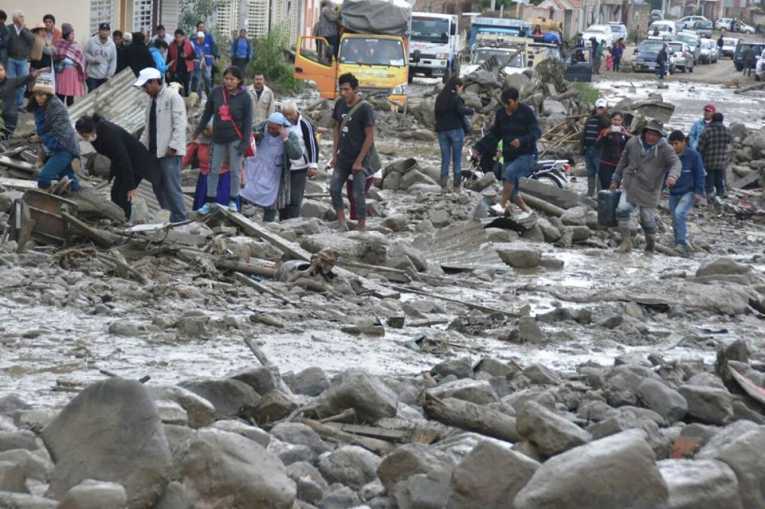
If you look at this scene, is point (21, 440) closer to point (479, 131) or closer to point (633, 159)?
point (633, 159)

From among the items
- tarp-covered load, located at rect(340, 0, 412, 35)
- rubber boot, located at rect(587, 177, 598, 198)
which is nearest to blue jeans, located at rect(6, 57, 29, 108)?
rubber boot, located at rect(587, 177, 598, 198)

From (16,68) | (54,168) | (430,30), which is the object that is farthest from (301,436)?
(430,30)

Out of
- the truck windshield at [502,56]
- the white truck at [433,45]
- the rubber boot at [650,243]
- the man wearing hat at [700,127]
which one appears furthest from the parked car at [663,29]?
the rubber boot at [650,243]

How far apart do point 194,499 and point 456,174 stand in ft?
42.2

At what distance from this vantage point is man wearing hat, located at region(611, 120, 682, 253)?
14773 mm

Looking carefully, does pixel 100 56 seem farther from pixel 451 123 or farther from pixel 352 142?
pixel 352 142

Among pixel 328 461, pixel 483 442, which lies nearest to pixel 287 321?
pixel 328 461

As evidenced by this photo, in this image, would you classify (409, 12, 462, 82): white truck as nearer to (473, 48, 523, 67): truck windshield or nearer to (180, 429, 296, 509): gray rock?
(473, 48, 523, 67): truck windshield

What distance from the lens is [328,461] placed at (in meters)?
6.50

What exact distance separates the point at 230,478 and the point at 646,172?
9971 mm

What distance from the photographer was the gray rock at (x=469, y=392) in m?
7.53

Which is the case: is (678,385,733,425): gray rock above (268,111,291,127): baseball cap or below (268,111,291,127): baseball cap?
below

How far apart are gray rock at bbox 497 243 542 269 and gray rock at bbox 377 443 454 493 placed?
25.1ft

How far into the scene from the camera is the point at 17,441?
6211mm
